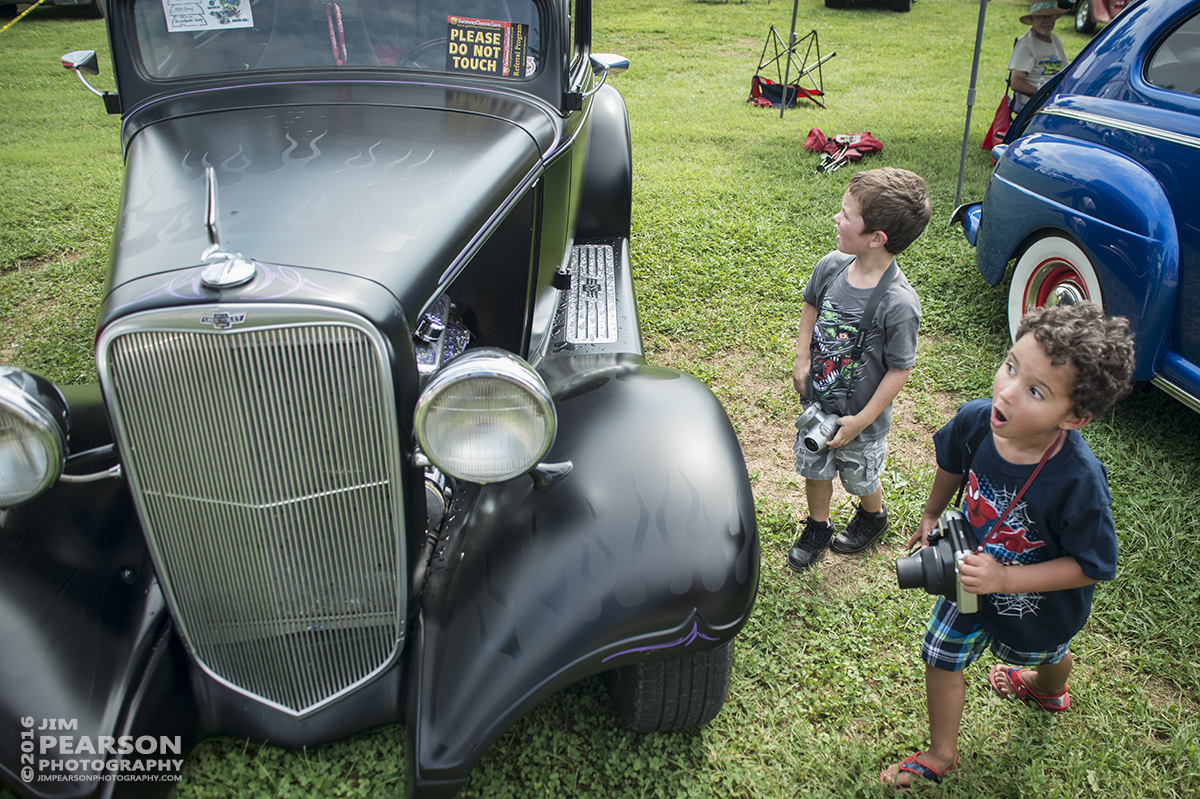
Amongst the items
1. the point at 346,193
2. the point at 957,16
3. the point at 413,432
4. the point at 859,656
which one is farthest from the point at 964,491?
the point at 957,16

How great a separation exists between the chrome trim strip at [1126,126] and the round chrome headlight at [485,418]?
2922 mm

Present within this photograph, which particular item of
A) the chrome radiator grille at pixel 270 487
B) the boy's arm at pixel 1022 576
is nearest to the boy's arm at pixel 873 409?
the boy's arm at pixel 1022 576

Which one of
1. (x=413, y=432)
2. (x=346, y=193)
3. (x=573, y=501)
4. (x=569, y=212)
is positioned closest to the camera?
(x=413, y=432)

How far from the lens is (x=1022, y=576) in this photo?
5.19 ft

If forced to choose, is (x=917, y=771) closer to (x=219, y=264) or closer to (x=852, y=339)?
(x=852, y=339)

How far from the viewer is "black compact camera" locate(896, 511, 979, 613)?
5.44ft

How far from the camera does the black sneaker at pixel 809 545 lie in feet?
8.53

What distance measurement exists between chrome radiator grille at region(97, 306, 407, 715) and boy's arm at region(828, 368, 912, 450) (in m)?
1.35

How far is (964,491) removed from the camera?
188 cm

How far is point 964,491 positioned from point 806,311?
80cm

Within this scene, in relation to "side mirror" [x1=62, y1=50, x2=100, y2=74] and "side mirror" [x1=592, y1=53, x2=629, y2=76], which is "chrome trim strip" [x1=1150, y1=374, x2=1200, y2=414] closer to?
"side mirror" [x1=592, y1=53, x2=629, y2=76]

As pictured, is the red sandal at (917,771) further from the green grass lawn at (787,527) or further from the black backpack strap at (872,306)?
the black backpack strap at (872,306)

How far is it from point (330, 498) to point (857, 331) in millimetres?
1561

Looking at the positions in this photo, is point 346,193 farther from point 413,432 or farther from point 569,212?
point 569,212
